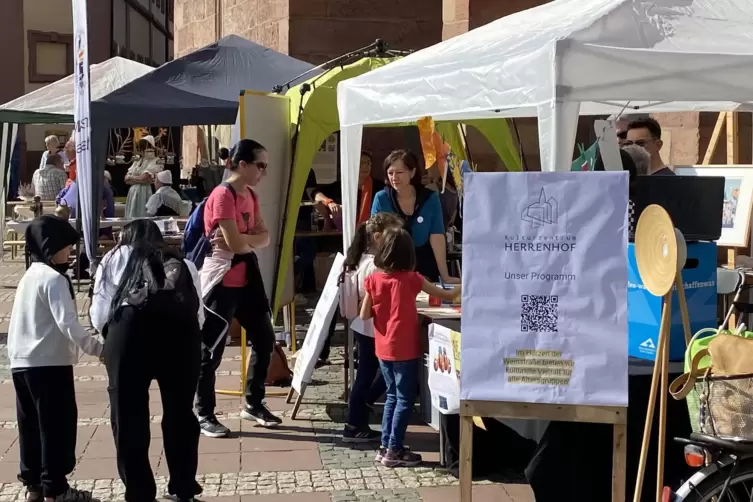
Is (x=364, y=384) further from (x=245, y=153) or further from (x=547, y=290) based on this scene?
(x=547, y=290)

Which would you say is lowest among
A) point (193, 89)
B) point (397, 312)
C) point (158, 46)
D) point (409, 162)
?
point (397, 312)

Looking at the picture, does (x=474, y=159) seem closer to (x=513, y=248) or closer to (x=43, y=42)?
(x=513, y=248)

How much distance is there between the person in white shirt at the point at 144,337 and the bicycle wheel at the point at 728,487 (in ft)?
7.31

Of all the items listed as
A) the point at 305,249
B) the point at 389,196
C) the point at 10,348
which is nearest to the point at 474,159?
the point at 305,249

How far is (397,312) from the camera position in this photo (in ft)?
17.9

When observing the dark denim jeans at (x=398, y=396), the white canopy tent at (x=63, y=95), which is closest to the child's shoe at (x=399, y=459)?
the dark denim jeans at (x=398, y=396)

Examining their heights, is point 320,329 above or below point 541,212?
below

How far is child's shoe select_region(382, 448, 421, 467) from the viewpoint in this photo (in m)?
5.70

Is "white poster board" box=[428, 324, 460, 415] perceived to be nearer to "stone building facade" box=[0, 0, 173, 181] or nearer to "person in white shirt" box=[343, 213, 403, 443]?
"person in white shirt" box=[343, 213, 403, 443]

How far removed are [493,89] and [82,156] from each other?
9.79 ft

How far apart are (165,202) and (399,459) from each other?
7.78 metres

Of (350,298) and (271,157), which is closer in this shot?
(350,298)

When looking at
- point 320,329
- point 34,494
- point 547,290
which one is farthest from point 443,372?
point 34,494

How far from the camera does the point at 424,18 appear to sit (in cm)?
1418
